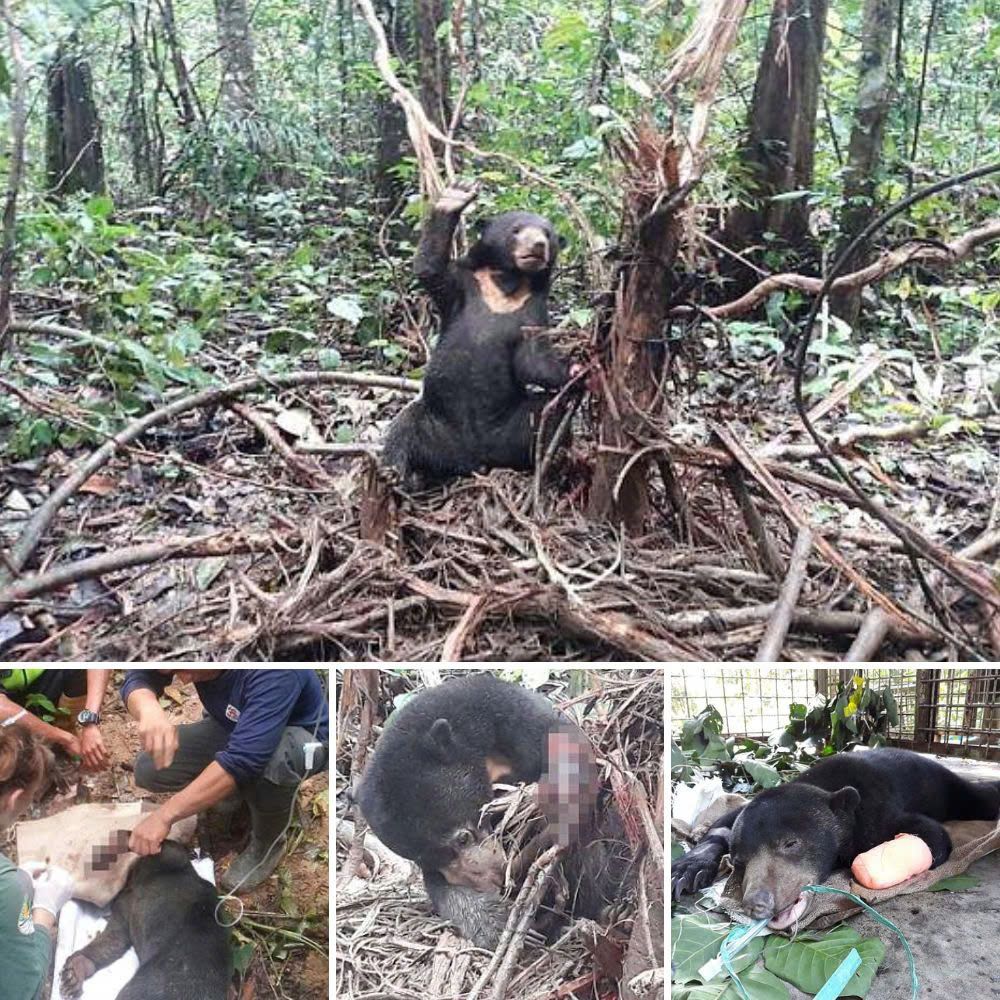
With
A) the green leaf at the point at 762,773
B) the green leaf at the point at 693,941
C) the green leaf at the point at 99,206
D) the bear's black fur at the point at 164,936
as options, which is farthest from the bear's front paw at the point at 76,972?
the green leaf at the point at 99,206

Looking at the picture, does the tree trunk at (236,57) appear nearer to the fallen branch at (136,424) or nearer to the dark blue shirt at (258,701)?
the fallen branch at (136,424)

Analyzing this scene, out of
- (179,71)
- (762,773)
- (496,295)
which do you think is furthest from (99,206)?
(762,773)

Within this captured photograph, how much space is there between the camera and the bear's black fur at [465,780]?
5.82 feet

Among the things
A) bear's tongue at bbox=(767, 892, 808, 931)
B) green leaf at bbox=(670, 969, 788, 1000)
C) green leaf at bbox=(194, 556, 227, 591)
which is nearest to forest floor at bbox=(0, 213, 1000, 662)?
green leaf at bbox=(194, 556, 227, 591)

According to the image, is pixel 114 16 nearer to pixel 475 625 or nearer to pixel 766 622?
pixel 475 625

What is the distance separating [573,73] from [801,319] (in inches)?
26.6

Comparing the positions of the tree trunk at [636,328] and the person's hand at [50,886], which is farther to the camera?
the tree trunk at [636,328]

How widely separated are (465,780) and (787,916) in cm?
60

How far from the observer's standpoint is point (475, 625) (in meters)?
1.92

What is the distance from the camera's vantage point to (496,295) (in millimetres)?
2451

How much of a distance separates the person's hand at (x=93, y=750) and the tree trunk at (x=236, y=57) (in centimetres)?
126

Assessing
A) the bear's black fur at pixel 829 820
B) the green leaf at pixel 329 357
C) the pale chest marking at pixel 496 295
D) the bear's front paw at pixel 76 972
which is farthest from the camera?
the pale chest marking at pixel 496 295

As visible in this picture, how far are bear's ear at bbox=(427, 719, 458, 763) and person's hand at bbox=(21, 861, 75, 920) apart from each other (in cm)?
63

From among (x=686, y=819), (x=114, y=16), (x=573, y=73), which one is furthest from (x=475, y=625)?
(x=114, y=16)
